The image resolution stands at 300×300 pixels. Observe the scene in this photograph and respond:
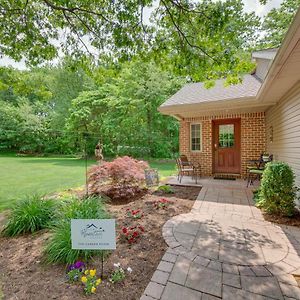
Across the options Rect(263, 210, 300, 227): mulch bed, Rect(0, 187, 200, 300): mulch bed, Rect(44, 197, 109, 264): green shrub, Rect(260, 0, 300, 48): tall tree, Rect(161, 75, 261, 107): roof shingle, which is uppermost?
Rect(260, 0, 300, 48): tall tree

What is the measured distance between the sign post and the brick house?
3933 millimetres

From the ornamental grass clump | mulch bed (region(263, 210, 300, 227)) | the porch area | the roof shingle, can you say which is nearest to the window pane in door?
the roof shingle

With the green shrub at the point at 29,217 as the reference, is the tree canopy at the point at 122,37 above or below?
above

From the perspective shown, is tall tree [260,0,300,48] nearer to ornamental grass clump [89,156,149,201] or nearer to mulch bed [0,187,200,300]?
ornamental grass clump [89,156,149,201]

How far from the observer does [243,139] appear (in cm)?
729

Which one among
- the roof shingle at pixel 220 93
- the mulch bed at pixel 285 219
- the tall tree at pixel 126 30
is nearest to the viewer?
the mulch bed at pixel 285 219

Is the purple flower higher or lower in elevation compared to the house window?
lower

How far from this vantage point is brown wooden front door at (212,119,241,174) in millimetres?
7602

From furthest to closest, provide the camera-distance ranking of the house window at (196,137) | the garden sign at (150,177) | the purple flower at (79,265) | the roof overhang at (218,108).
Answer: the house window at (196,137) → the garden sign at (150,177) → the roof overhang at (218,108) → the purple flower at (79,265)

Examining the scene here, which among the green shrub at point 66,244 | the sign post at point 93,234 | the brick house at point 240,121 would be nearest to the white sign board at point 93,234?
the sign post at point 93,234

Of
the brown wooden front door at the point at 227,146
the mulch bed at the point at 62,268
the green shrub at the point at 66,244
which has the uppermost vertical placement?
the brown wooden front door at the point at 227,146

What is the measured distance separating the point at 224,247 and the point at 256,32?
16.6 metres

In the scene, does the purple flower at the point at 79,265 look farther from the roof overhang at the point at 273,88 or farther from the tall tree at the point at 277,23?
the tall tree at the point at 277,23

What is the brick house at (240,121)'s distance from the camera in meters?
4.55
